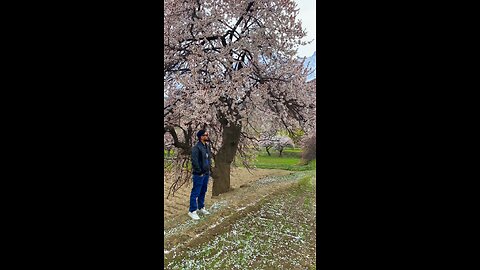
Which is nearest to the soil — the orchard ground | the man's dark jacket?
the orchard ground

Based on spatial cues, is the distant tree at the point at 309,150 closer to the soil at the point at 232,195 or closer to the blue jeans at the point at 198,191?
the soil at the point at 232,195

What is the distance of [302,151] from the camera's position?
262 centimetres

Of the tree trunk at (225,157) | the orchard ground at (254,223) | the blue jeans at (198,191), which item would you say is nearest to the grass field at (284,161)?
the orchard ground at (254,223)

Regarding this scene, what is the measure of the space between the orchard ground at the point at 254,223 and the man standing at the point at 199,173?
8 centimetres

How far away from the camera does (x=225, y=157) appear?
9.01ft

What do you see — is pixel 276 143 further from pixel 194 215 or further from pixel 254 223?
pixel 194 215

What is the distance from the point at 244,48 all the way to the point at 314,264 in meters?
A: 1.80

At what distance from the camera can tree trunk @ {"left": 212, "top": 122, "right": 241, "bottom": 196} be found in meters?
2.70

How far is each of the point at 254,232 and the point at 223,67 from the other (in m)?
1.40

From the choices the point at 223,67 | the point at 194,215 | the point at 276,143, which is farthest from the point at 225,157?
the point at 223,67

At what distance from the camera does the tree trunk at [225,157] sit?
2699mm
